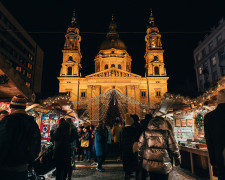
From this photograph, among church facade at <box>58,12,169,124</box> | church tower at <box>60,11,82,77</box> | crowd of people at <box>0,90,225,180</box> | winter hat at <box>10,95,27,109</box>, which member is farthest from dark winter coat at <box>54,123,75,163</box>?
church tower at <box>60,11,82,77</box>

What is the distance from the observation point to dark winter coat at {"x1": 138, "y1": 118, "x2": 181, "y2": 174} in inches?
141

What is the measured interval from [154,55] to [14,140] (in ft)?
136

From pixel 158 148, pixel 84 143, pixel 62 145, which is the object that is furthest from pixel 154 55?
pixel 158 148

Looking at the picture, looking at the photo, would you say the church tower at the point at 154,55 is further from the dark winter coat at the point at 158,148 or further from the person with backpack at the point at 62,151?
the dark winter coat at the point at 158,148

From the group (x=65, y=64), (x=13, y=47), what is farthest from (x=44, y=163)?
(x=13, y=47)

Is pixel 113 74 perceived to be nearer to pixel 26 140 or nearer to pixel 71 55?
pixel 71 55

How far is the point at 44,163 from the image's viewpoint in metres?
7.91

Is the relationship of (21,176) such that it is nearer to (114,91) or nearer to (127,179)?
(127,179)

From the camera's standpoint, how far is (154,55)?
41.2 metres

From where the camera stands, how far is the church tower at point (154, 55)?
40250mm

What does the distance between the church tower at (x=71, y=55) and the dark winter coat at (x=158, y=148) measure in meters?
37.0

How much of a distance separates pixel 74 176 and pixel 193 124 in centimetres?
642

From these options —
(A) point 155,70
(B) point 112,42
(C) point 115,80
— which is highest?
(B) point 112,42

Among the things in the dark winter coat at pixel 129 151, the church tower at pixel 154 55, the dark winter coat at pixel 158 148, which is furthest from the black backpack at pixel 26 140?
the church tower at pixel 154 55
